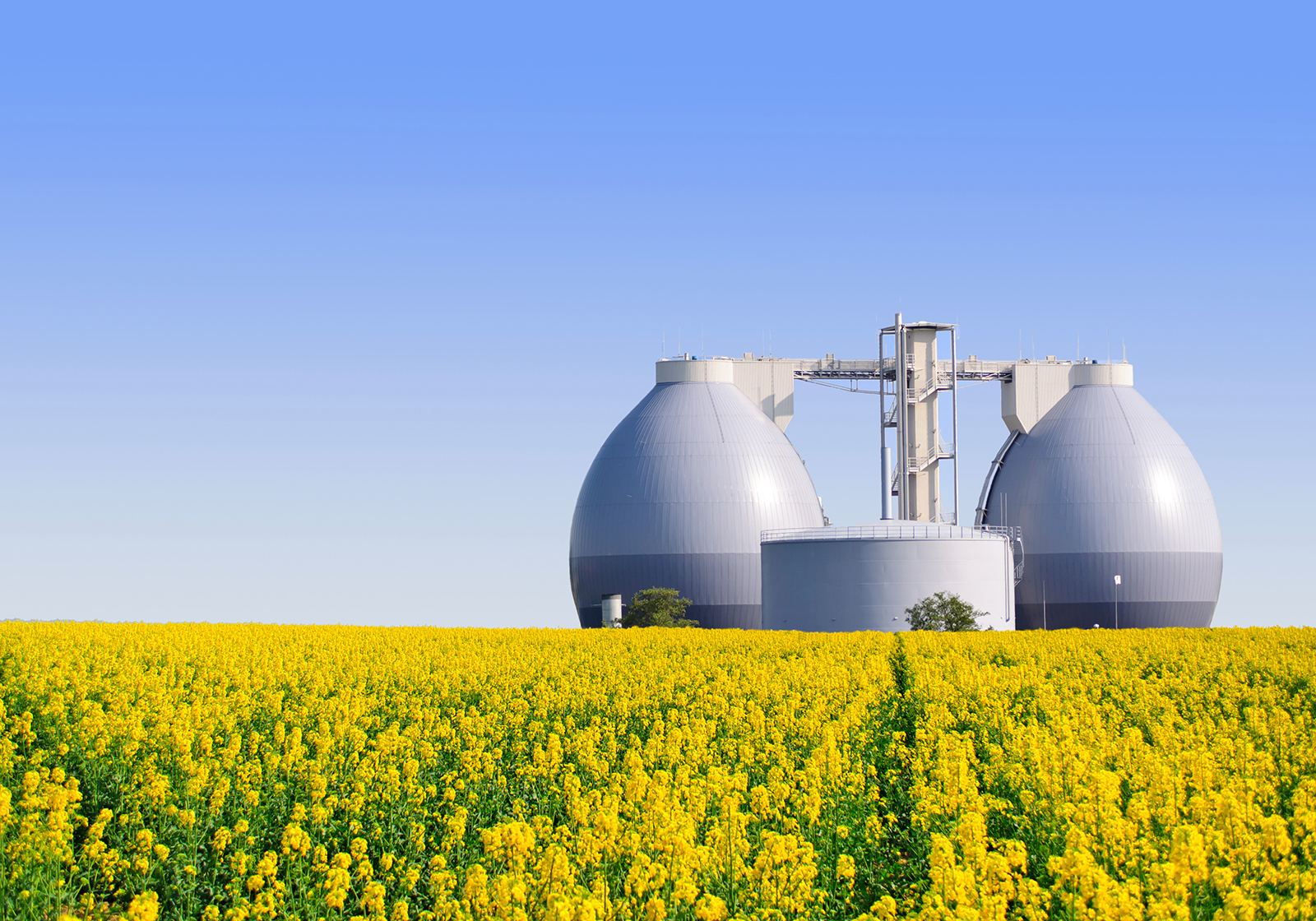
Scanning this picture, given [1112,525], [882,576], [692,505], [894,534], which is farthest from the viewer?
[1112,525]

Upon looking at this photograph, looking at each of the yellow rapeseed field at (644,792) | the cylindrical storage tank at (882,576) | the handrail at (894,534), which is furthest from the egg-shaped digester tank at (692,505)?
the yellow rapeseed field at (644,792)

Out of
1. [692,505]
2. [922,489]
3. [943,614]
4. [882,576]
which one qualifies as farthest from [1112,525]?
[692,505]

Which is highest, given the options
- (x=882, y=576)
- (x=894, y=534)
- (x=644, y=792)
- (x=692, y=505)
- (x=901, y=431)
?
(x=901, y=431)

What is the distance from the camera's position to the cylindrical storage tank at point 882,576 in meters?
51.6

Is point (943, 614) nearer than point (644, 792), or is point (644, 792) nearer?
point (644, 792)

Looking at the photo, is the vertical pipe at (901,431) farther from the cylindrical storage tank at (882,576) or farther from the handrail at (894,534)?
the cylindrical storage tank at (882,576)

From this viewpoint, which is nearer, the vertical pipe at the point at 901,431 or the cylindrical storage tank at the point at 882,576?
the cylindrical storage tank at the point at 882,576

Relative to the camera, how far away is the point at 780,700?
18.5 meters

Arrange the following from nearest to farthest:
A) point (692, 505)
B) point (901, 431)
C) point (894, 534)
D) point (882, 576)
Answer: point (882, 576) → point (894, 534) → point (692, 505) → point (901, 431)

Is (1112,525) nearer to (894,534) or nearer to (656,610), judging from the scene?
(894,534)

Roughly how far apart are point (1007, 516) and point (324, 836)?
60006mm

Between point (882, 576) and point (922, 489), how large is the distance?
14535 mm

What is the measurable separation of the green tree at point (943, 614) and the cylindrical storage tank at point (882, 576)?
0.33 metres

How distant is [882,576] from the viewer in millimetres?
51688
